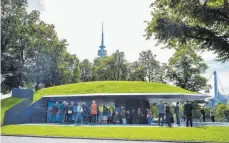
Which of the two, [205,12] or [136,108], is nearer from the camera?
[205,12]

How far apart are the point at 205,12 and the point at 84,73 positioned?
236 feet

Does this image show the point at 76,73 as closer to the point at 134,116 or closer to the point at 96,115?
the point at 134,116

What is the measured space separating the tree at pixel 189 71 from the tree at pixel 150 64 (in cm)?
431

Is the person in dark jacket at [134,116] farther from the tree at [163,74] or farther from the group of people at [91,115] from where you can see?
the tree at [163,74]

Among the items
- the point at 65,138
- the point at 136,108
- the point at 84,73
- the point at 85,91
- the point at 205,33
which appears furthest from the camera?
the point at 84,73

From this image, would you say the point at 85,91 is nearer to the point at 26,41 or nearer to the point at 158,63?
the point at 26,41

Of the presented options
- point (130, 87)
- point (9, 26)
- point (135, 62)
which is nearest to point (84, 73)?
point (135, 62)

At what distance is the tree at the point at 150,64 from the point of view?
244 ft

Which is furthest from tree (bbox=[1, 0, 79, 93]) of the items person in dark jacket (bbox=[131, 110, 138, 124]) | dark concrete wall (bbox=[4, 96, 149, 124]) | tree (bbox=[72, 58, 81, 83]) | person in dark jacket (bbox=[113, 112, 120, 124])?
person in dark jacket (bbox=[131, 110, 138, 124])

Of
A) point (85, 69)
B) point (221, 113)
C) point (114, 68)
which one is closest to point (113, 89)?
point (221, 113)

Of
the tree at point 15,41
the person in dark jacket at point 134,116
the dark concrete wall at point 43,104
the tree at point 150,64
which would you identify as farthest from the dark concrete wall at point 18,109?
the tree at point 150,64

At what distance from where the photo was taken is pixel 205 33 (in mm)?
17516

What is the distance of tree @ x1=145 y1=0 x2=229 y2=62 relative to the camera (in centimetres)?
1518

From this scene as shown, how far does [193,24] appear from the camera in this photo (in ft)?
56.5
